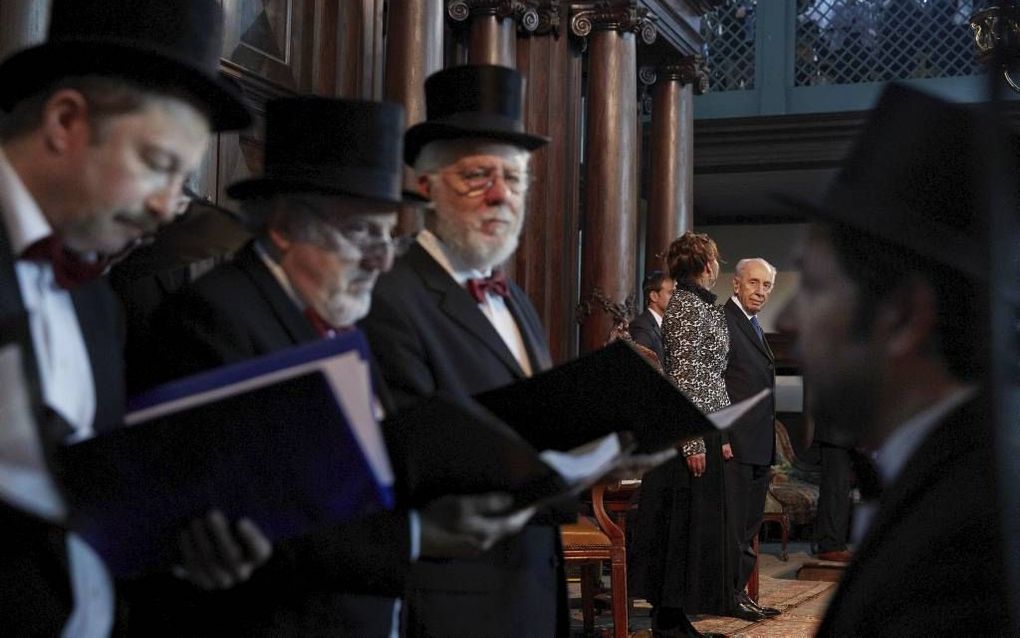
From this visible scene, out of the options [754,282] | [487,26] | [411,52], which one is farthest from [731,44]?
[411,52]

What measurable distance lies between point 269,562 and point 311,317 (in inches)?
17.2

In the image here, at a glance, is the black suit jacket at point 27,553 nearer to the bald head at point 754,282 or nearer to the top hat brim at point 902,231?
the top hat brim at point 902,231

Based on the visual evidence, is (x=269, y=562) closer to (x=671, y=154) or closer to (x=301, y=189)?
(x=301, y=189)

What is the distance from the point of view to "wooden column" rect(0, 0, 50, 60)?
148 inches

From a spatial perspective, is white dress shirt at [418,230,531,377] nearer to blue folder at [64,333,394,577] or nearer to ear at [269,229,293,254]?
ear at [269,229,293,254]

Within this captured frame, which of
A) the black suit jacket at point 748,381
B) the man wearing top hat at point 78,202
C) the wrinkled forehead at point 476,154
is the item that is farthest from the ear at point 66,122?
the black suit jacket at point 748,381

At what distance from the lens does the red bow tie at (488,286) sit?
2.67 m

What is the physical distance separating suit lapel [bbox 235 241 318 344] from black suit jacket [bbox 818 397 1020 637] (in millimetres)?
957

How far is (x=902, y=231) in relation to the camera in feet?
4.62

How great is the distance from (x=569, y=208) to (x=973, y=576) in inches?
270

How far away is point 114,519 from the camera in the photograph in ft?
5.01

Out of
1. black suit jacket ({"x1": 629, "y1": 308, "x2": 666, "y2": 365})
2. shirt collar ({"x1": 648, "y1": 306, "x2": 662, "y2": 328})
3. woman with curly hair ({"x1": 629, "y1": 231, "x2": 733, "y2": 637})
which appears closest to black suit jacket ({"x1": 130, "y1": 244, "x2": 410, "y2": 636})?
woman with curly hair ({"x1": 629, "y1": 231, "x2": 733, "y2": 637})

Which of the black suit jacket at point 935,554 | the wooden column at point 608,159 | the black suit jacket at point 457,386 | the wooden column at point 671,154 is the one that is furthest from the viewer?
the wooden column at point 671,154

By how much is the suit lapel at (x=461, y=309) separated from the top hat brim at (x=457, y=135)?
10.3 inches
